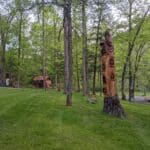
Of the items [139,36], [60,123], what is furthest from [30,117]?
[139,36]

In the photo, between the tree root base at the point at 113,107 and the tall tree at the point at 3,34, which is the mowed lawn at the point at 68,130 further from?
the tall tree at the point at 3,34

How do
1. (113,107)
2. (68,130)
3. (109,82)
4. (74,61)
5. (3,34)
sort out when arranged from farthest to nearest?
(3,34)
(74,61)
(109,82)
(113,107)
(68,130)

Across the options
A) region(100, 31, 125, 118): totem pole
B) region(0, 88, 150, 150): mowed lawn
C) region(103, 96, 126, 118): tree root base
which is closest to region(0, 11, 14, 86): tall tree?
region(100, 31, 125, 118): totem pole

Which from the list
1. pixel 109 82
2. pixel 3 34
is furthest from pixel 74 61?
pixel 109 82

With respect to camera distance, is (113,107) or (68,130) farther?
(113,107)

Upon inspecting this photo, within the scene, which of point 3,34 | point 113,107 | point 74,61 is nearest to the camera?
point 113,107

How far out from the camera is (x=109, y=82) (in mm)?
16094

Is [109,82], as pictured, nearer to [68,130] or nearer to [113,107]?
[113,107]

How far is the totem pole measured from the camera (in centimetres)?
1571

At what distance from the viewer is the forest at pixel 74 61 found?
13.4 meters

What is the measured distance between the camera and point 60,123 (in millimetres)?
12594

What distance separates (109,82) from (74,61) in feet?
90.8

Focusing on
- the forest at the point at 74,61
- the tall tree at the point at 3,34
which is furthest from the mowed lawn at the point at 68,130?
the tall tree at the point at 3,34

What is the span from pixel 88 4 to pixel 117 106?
556 cm
